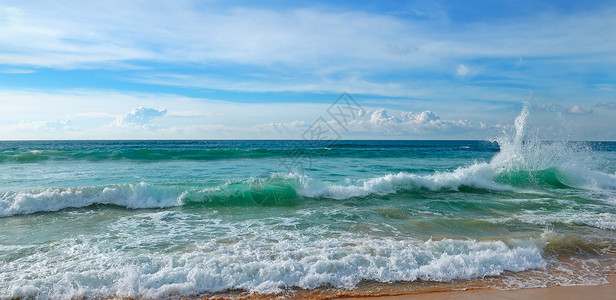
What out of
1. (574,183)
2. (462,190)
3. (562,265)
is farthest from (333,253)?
(574,183)

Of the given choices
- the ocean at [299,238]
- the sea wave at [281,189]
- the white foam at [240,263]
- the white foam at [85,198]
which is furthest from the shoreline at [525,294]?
the white foam at [85,198]

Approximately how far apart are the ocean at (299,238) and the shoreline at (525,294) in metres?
0.15

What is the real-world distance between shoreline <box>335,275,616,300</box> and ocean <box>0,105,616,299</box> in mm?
154

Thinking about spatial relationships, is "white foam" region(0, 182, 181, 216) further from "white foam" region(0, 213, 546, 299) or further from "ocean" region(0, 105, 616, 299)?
"white foam" region(0, 213, 546, 299)

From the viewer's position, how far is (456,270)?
504 cm

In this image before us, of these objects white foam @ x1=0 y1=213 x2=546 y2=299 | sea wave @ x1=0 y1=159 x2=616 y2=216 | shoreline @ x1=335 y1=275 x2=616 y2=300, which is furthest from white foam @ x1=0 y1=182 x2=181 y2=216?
shoreline @ x1=335 y1=275 x2=616 y2=300

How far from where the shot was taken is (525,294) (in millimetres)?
4457

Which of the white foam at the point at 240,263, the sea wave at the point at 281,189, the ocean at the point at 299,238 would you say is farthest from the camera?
the sea wave at the point at 281,189

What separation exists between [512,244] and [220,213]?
21.6 feet

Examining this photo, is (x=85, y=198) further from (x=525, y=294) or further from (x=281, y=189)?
(x=525, y=294)

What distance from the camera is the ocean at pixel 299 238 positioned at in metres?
4.65

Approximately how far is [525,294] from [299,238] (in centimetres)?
365

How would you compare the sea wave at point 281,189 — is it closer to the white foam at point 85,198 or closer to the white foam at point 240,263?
the white foam at point 85,198

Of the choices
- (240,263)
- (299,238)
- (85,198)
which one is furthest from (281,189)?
(240,263)
